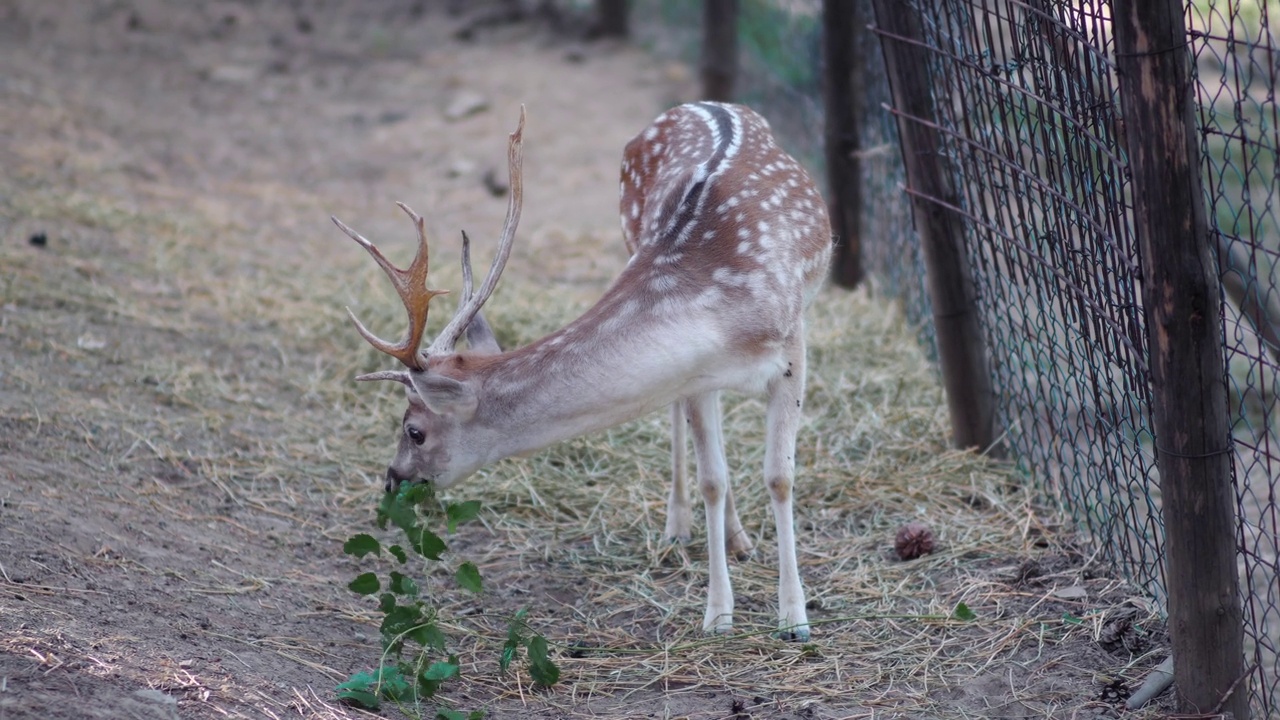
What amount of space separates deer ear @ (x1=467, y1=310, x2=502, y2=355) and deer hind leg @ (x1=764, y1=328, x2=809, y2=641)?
950mm

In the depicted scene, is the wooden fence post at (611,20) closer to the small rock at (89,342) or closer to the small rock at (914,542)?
the small rock at (89,342)

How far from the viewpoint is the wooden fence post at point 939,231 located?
473 cm

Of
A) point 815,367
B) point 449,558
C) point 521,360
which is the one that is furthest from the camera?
point 815,367

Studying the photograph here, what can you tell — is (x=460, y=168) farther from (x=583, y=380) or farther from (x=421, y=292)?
(x=583, y=380)

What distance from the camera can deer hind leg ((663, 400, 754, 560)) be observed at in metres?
4.65

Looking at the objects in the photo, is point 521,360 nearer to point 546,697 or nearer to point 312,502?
point 546,697

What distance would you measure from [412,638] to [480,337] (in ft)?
3.67

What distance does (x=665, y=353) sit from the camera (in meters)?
3.73

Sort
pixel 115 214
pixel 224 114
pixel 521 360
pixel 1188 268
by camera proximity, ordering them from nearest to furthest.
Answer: pixel 1188 268
pixel 521 360
pixel 115 214
pixel 224 114

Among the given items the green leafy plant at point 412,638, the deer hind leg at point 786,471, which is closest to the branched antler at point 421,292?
the green leafy plant at point 412,638

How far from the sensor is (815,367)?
6.21 meters

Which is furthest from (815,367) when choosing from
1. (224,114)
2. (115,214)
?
(224,114)

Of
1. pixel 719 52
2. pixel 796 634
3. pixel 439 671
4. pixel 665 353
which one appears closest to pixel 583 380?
pixel 665 353

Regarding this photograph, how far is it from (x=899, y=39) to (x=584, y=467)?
218 centimetres
